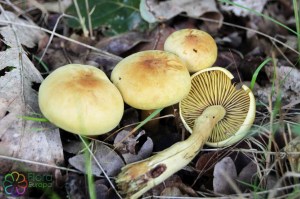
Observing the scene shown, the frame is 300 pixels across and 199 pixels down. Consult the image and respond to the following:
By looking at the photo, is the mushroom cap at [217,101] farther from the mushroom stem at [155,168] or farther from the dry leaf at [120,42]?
the dry leaf at [120,42]

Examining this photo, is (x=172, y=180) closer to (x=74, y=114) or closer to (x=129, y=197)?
(x=129, y=197)

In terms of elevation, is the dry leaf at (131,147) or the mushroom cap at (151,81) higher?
the mushroom cap at (151,81)

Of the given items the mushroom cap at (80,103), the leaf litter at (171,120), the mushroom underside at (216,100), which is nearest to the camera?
the mushroom cap at (80,103)

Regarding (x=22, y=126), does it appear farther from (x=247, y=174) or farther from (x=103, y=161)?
(x=247, y=174)

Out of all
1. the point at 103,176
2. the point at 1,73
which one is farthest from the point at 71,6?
the point at 103,176

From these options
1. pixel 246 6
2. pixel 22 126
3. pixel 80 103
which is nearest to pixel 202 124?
pixel 80 103

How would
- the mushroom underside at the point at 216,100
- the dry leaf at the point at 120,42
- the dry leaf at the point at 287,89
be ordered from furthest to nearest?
the dry leaf at the point at 120,42
the dry leaf at the point at 287,89
the mushroom underside at the point at 216,100

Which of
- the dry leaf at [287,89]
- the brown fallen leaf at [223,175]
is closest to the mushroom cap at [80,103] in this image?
the brown fallen leaf at [223,175]

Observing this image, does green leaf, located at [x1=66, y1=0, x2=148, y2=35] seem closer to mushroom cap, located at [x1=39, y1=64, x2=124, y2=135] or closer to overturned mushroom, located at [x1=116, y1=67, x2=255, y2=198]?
overturned mushroom, located at [x1=116, y1=67, x2=255, y2=198]
